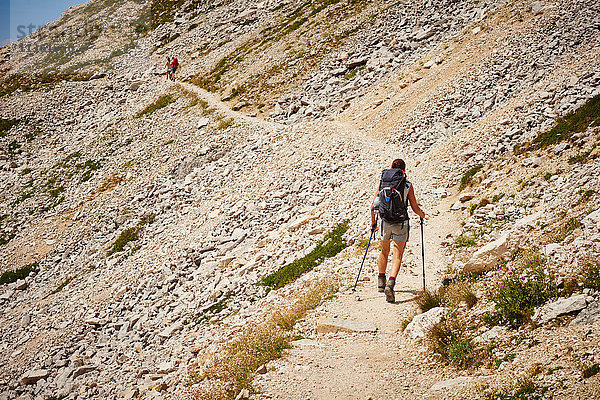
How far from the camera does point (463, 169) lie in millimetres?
15875

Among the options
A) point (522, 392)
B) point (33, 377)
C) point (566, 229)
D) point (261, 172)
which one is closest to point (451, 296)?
point (566, 229)

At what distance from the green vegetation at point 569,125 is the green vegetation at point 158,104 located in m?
31.8

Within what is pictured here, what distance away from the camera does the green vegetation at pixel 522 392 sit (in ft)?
15.2

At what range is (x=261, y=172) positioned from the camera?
2150 centimetres

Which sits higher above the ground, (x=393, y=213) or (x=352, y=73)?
(x=352, y=73)

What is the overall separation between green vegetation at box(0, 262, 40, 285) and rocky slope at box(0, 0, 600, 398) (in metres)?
0.43

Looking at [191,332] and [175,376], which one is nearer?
[175,376]

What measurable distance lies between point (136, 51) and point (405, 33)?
41943 millimetres

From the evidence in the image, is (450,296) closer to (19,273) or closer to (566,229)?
(566,229)

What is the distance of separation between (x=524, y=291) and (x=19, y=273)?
2712cm

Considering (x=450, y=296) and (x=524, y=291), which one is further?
(x=450, y=296)

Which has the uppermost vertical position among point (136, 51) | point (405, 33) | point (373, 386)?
point (136, 51)

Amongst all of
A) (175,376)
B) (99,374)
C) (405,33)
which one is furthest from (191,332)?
(405,33)

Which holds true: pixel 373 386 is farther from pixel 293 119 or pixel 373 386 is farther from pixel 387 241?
A: pixel 293 119
